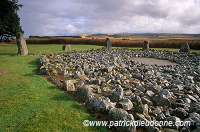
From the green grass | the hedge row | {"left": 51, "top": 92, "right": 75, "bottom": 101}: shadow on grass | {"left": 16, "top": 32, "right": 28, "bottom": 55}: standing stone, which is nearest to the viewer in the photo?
the green grass

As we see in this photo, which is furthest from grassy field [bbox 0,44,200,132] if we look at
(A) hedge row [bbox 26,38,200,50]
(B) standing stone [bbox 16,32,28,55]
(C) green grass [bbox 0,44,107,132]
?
(A) hedge row [bbox 26,38,200,50]

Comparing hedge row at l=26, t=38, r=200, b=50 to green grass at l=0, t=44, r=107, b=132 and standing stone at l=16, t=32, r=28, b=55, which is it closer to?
standing stone at l=16, t=32, r=28, b=55

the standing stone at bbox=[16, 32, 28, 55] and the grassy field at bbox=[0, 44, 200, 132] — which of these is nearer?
the grassy field at bbox=[0, 44, 200, 132]

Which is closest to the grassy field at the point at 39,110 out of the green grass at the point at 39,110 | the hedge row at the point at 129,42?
the green grass at the point at 39,110

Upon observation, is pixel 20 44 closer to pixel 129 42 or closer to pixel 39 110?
pixel 39 110

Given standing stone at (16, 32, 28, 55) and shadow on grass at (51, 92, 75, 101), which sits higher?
standing stone at (16, 32, 28, 55)

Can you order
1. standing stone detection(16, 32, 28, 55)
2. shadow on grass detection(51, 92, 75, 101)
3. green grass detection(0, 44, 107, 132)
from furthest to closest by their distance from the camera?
standing stone detection(16, 32, 28, 55), shadow on grass detection(51, 92, 75, 101), green grass detection(0, 44, 107, 132)

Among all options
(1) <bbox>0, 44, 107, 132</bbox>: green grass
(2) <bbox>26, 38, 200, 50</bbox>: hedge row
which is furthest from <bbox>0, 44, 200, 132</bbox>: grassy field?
(2) <bbox>26, 38, 200, 50</bbox>: hedge row

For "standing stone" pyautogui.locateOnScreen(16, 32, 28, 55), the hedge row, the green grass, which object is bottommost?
the green grass

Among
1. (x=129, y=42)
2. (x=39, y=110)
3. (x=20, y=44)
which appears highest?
(x=129, y=42)

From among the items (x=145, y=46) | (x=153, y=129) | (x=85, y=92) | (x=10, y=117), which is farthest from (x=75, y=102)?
(x=145, y=46)

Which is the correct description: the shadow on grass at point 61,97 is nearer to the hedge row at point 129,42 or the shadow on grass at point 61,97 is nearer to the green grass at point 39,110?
the green grass at point 39,110

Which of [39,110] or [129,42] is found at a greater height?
[129,42]

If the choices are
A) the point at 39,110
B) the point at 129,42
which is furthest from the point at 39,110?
the point at 129,42
